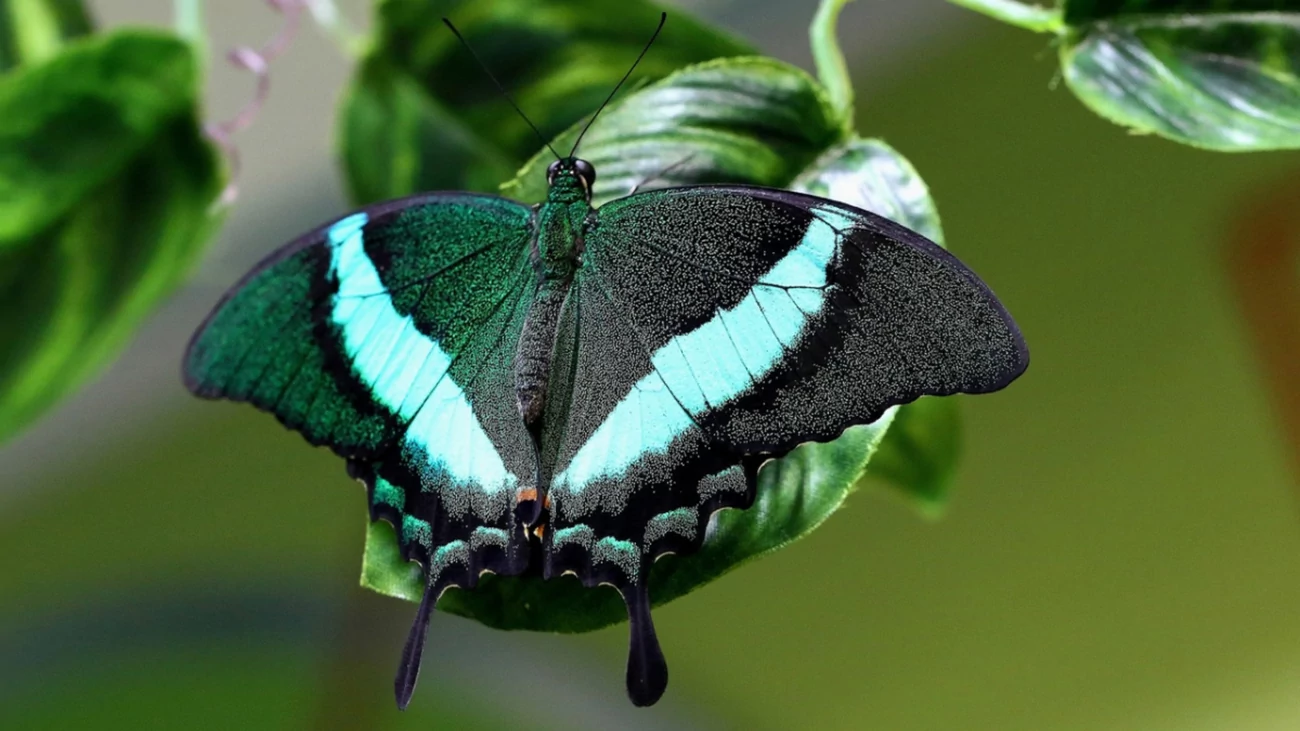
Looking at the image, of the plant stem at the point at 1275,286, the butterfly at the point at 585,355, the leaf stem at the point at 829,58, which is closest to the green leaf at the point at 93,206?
the butterfly at the point at 585,355

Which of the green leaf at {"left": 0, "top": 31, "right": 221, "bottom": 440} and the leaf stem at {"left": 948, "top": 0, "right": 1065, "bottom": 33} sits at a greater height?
the leaf stem at {"left": 948, "top": 0, "right": 1065, "bottom": 33}

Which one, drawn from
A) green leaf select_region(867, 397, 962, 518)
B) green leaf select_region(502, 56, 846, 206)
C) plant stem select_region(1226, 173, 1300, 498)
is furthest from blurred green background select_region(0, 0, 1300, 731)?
green leaf select_region(502, 56, 846, 206)

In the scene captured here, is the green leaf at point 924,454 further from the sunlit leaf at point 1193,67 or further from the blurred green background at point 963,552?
the blurred green background at point 963,552

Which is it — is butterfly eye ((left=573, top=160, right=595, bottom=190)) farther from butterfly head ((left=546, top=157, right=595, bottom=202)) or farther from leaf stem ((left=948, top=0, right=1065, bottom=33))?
leaf stem ((left=948, top=0, right=1065, bottom=33))

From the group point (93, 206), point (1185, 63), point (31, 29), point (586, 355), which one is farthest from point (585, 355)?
point (31, 29)

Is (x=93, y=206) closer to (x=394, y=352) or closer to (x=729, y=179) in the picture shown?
(x=394, y=352)
